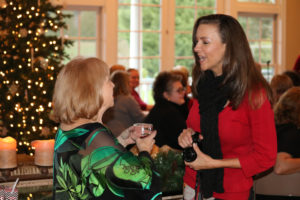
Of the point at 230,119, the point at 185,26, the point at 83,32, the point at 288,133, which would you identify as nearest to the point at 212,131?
the point at 230,119

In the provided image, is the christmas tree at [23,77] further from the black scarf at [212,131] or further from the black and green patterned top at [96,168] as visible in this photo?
the black and green patterned top at [96,168]

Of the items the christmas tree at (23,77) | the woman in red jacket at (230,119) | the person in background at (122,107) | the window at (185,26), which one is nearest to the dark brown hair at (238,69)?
the woman in red jacket at (230,119)

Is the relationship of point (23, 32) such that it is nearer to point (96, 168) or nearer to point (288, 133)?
point (288, 133)

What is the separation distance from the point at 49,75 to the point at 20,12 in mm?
670

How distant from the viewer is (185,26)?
7.99 meters

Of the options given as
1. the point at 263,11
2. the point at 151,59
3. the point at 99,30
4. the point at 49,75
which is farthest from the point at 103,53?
the point at 263,11

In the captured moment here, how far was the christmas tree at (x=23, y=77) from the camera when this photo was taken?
175 inches

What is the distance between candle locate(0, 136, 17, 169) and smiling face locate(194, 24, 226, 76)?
1614 mm

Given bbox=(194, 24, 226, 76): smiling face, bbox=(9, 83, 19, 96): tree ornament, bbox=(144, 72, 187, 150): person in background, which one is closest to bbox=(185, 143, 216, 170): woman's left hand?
bbox=(194, 24, 226, 76): smiling face

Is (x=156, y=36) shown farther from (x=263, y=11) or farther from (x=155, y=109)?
(x=155, y=109)

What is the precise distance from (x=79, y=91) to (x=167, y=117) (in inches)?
103

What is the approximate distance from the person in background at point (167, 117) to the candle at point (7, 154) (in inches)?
60.8

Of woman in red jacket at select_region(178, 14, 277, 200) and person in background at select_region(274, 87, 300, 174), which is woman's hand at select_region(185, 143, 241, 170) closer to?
woman in red jacket at select_region(178, 14, 277, 200)

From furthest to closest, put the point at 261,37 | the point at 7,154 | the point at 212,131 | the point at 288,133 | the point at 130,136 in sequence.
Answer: the point at 261,37 < the point at 288,133 < the point at 7,154 < the point at 130,136 < the point at 212,131
